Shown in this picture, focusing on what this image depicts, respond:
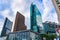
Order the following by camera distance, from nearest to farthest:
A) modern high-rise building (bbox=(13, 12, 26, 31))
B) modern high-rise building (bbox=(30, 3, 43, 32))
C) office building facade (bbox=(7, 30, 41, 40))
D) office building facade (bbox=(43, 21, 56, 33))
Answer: office building facade (bbox=(7, 30, 41, 40)), office building facade (bbox=(43, 21, 56, 33)), modern high-rise building (bbox=(30, 3, 43, 32)), modern high-rise building (bbox=(13, 12, 26, 31))

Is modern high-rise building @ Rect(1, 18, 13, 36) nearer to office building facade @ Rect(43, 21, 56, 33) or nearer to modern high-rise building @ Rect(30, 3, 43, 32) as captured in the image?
modern high-rise building @ Rect(30, 3, 43, 32)

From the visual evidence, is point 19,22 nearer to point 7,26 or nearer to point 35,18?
point 7,26

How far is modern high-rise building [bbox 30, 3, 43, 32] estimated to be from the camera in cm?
2483

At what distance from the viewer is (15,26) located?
26547 mm

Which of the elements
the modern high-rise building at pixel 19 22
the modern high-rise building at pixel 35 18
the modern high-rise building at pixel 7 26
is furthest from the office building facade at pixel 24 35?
the modern high-rise building at pixel 19 22

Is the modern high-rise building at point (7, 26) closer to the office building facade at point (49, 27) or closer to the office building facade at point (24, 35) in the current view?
the office building facade at point (24, 35)

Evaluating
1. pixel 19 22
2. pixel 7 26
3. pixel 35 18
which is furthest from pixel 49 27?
pixel 7 26

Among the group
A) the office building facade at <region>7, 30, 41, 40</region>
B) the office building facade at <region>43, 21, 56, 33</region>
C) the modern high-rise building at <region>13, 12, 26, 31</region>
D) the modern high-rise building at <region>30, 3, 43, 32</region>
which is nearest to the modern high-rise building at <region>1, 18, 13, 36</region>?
the modern high-rise building at <region>13, 12, 26, 31</region>

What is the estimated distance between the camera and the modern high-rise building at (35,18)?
24828 millimetres

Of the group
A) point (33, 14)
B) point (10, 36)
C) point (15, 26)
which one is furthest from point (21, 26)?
point (10, 36)

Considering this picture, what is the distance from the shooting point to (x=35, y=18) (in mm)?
25656

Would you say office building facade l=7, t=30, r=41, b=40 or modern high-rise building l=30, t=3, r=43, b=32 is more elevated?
modern high-rise building l=30, t=3, r=43, b=32

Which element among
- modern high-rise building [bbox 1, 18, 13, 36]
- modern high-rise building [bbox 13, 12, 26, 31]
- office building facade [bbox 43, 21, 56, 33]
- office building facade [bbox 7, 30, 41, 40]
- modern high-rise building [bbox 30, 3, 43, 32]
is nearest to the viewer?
office building facade [bbox 7, 30, 41, 40]

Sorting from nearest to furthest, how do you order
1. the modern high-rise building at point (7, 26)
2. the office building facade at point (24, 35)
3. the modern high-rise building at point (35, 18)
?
the office building facade at point (24, 35)
the modern high-rise building at point (35, 18)
the modern high-rise building at point (7, 26)
